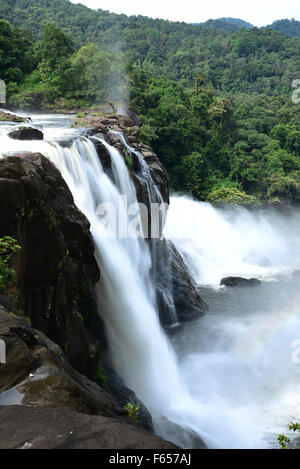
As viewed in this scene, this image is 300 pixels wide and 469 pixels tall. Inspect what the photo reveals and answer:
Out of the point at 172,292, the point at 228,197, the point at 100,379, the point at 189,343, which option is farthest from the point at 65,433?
the point at 228,197

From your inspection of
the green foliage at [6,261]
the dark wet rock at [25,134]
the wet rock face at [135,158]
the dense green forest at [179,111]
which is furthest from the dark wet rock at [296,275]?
the green foliage at [6,261]

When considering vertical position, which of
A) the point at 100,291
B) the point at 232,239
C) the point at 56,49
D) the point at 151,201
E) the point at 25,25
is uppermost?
the point at 25,25


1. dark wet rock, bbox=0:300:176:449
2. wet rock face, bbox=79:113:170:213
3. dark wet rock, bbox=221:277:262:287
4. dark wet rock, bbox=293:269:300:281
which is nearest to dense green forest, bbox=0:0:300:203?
wet rock face, bbox=79:113:170:213

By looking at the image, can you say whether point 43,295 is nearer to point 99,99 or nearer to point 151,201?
point 151,201

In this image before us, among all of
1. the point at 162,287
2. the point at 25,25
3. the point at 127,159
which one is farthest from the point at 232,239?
the point at 25,25

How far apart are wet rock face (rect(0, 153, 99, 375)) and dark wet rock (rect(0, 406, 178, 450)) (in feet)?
13.3

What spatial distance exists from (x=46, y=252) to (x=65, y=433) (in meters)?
5.15

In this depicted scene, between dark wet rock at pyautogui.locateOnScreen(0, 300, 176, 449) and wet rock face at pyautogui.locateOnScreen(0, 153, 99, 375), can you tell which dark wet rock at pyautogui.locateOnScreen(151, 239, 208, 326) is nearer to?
wet rock face at pyautogui.locateOnScreen(0, 153, 99, 375)

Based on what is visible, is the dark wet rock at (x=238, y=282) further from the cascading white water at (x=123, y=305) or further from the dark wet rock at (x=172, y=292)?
the cascading white water at (x=123, y=305)

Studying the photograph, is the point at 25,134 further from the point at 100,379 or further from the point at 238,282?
the point at 238,282

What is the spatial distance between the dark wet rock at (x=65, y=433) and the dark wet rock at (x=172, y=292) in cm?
1348

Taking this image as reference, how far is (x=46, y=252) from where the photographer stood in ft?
29.1

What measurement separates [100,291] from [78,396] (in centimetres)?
739

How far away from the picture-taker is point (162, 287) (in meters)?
18.8
